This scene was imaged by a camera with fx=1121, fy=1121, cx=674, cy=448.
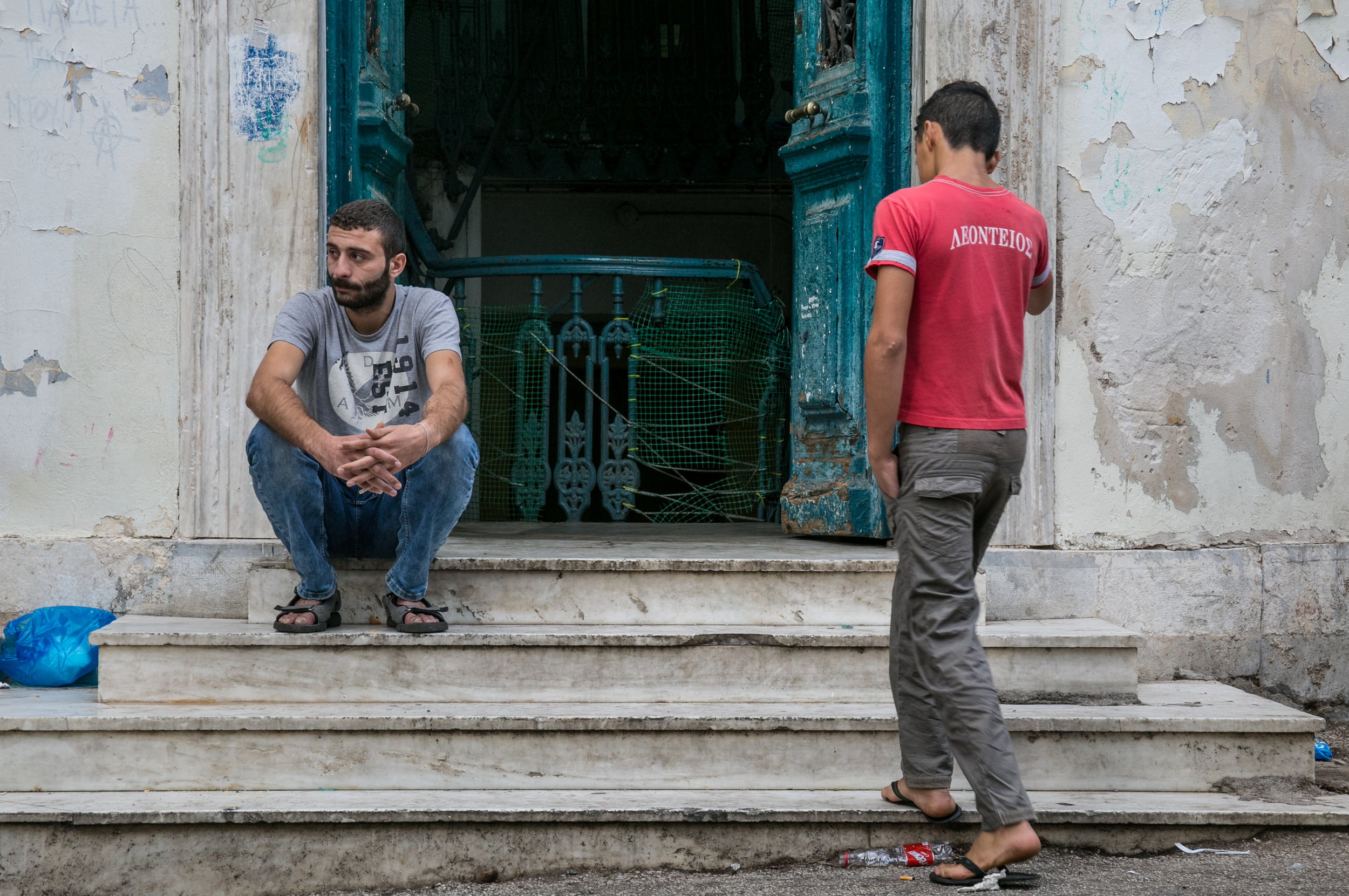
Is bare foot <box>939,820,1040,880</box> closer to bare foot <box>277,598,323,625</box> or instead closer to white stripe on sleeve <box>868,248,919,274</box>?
white stripe on sleeve <box>868,248,919,274</box>

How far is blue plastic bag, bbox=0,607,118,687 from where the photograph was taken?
3514mm

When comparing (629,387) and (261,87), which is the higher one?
(261,87)

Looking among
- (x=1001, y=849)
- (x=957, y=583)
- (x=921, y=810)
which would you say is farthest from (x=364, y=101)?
(x=1001, y=849)

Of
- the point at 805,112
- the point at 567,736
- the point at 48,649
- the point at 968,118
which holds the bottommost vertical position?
the point at 567,736

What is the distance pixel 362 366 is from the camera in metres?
3.42

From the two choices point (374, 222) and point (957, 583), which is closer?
point (957, 583)

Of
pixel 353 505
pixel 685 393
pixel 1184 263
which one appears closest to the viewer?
pixel 353 505

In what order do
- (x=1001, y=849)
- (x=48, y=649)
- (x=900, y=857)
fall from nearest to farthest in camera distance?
(x=1001, y=849) < (x=900, y=857) < (x=48, y=649)

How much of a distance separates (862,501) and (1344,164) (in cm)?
217

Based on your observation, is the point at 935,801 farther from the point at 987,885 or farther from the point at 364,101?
the point at 364,101

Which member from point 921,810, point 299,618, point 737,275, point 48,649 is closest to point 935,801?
point 921,810

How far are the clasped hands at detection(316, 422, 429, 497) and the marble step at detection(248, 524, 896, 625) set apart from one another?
0.50 metres

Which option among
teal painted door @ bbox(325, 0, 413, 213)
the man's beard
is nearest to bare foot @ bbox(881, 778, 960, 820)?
the man's beard

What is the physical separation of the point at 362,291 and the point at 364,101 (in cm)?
131
